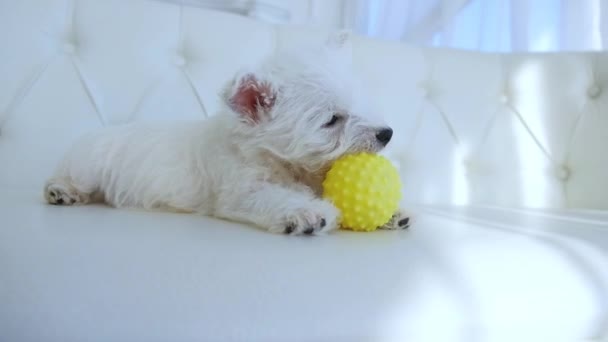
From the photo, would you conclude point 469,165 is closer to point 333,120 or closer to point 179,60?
point 333,120

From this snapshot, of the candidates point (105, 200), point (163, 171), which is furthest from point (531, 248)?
point (105, 200)

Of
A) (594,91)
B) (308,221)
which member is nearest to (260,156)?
(308,221)

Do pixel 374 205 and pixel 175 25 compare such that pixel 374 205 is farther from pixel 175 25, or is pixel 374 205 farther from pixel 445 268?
pixel 175 25

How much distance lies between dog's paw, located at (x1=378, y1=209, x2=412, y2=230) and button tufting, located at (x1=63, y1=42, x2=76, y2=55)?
3.96 ft

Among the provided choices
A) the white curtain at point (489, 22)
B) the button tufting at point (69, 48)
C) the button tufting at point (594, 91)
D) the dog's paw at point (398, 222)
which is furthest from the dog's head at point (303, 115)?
the white curtain at point (489, 22)

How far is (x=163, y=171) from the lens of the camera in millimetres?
1143

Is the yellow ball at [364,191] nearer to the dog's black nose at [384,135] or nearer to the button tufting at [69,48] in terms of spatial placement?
the dog's black nose at [384,135]

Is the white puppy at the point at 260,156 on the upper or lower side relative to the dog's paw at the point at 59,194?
upper

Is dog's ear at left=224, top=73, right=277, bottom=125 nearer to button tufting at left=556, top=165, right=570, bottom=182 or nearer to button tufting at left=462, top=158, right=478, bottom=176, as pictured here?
button tufting at left=462, top=158, right=478, bottom=176

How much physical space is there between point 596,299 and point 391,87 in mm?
1244

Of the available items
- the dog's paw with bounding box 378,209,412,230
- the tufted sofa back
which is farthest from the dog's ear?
the tufted sofa back

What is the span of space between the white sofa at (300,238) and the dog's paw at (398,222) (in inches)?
1.7

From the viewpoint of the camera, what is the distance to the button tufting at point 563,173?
1.76 m

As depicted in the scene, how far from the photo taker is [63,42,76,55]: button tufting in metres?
1.51
